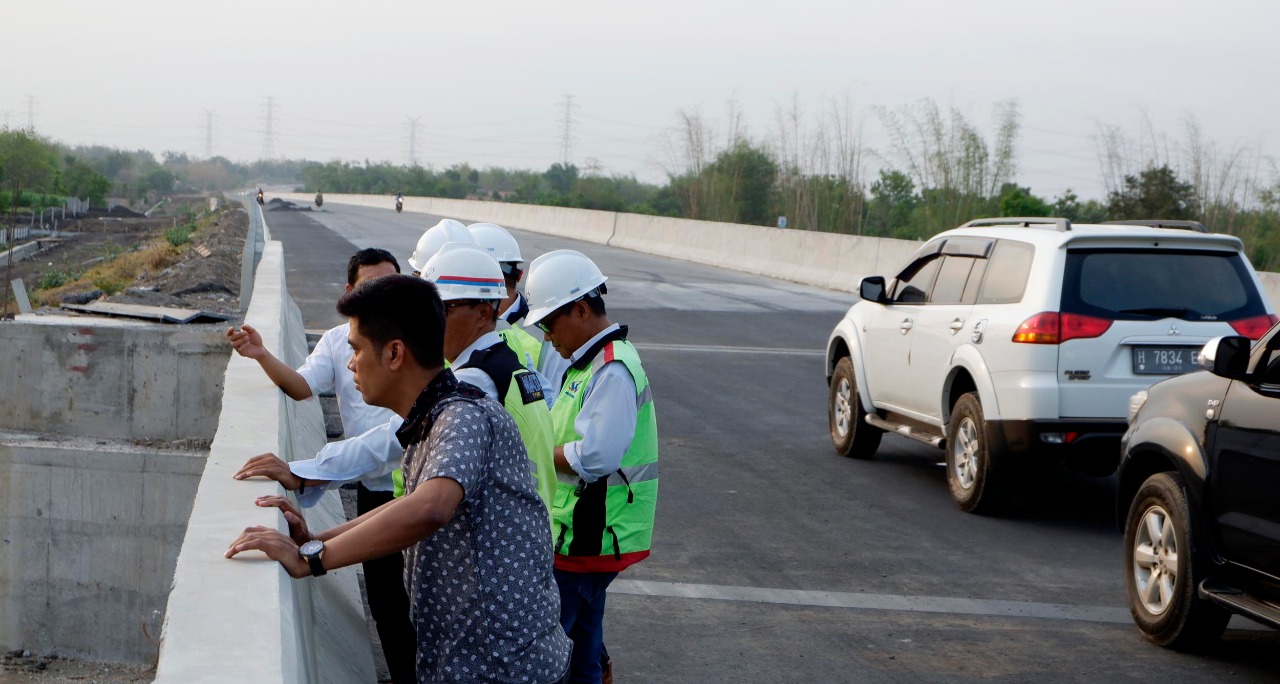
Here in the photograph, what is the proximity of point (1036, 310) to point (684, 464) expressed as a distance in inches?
128

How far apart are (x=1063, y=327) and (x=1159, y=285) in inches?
28.0

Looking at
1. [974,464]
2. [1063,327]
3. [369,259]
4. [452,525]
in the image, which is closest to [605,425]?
[452,525]

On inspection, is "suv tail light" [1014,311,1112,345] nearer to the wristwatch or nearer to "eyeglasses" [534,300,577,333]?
"eyeglasses" [534,300,577,333]

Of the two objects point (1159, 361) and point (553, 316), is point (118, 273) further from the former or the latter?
point (553, 316)

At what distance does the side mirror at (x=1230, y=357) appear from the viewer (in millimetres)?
5941

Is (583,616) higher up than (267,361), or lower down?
lower down

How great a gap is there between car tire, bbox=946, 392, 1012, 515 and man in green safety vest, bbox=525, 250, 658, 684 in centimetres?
486

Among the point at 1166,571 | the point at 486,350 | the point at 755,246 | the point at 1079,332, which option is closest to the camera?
the point at 486,350

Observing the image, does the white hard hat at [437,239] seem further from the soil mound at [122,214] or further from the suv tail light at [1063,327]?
the soil mound at [122,214]

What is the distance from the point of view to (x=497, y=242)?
5848 millimetres

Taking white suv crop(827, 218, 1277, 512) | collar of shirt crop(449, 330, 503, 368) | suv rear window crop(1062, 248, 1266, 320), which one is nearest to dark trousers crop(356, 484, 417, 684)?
collar of shirt crop(449, 330, 503, 368)

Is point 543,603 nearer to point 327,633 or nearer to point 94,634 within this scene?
point 327,633

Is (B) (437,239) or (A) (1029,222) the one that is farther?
(A) (1029,222)

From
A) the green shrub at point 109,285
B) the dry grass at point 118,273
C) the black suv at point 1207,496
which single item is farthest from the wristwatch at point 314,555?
the dry grass at point 118,273
